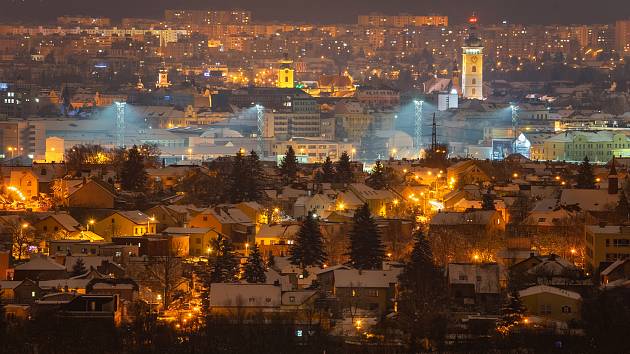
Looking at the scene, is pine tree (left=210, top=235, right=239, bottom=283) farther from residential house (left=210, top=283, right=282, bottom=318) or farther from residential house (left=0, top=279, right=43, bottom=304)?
residential house (left=0, top=279, right=43, bottom=304)

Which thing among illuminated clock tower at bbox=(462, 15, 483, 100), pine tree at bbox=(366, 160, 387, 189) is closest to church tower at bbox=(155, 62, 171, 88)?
illuminated clock tower at bbox=(462, 15, 483, 100)

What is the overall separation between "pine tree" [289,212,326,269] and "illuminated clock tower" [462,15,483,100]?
131 ft

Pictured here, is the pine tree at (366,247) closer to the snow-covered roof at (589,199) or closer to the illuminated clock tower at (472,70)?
the snow-covered roof at (589,199)

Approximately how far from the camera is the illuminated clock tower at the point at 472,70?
61.1m

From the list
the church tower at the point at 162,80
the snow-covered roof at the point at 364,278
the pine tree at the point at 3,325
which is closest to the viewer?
the pine tree at the point at 3,325

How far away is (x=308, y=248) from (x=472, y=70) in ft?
138

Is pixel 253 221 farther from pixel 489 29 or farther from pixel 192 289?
pixel 489 29

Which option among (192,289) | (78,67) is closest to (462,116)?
(78,67)

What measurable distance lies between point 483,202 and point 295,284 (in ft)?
18.7

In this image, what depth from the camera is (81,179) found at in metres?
26.1

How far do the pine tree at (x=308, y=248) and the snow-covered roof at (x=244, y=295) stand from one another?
7.42 feet

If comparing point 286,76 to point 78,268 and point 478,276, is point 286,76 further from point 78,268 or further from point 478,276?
point 478,276

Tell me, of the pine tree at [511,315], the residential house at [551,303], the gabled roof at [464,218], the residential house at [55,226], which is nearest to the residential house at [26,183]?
the residential house at [55,226]

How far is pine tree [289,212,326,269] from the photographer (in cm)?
2041
